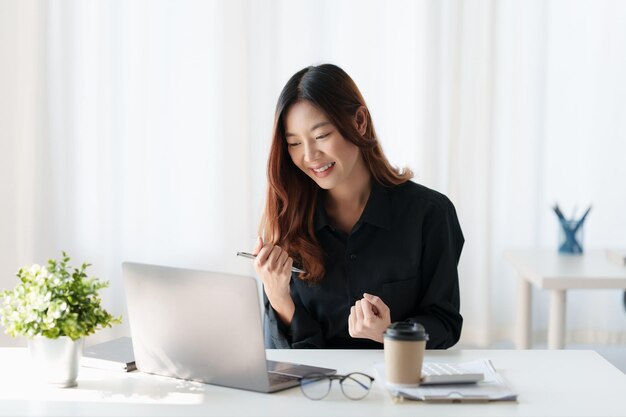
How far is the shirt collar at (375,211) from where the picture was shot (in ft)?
7.12

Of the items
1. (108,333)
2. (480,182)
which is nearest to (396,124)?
(480,182)

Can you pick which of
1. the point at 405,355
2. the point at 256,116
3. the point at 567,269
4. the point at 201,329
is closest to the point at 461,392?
the point at 405,355

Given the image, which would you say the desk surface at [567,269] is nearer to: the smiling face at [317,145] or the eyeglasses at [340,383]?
the smiling face at [317,145]

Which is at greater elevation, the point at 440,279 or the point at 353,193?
the point at 353,193

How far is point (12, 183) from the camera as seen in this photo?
13.3ft

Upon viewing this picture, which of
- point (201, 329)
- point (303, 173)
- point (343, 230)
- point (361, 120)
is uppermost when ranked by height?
point (361, 120)

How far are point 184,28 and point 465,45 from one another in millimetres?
1266

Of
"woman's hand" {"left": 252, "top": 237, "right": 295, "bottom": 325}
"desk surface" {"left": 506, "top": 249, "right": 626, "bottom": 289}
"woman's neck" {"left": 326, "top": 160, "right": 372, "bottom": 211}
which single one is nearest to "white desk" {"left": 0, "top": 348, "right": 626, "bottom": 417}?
"woman's hand" {"left": 252, "top": 237, "right": 295, "bottom": 325}

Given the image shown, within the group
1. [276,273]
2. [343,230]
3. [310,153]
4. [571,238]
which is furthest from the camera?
[571,238]

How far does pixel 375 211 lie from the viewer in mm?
2182

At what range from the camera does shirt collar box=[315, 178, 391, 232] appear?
2.17 meters

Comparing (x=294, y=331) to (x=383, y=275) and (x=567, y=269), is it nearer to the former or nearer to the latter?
(x=383, y=275)

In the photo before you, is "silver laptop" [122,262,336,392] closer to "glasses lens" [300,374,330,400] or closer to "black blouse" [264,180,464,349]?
"glasses lens" [300,374,330,400]

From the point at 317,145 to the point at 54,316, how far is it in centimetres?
79
